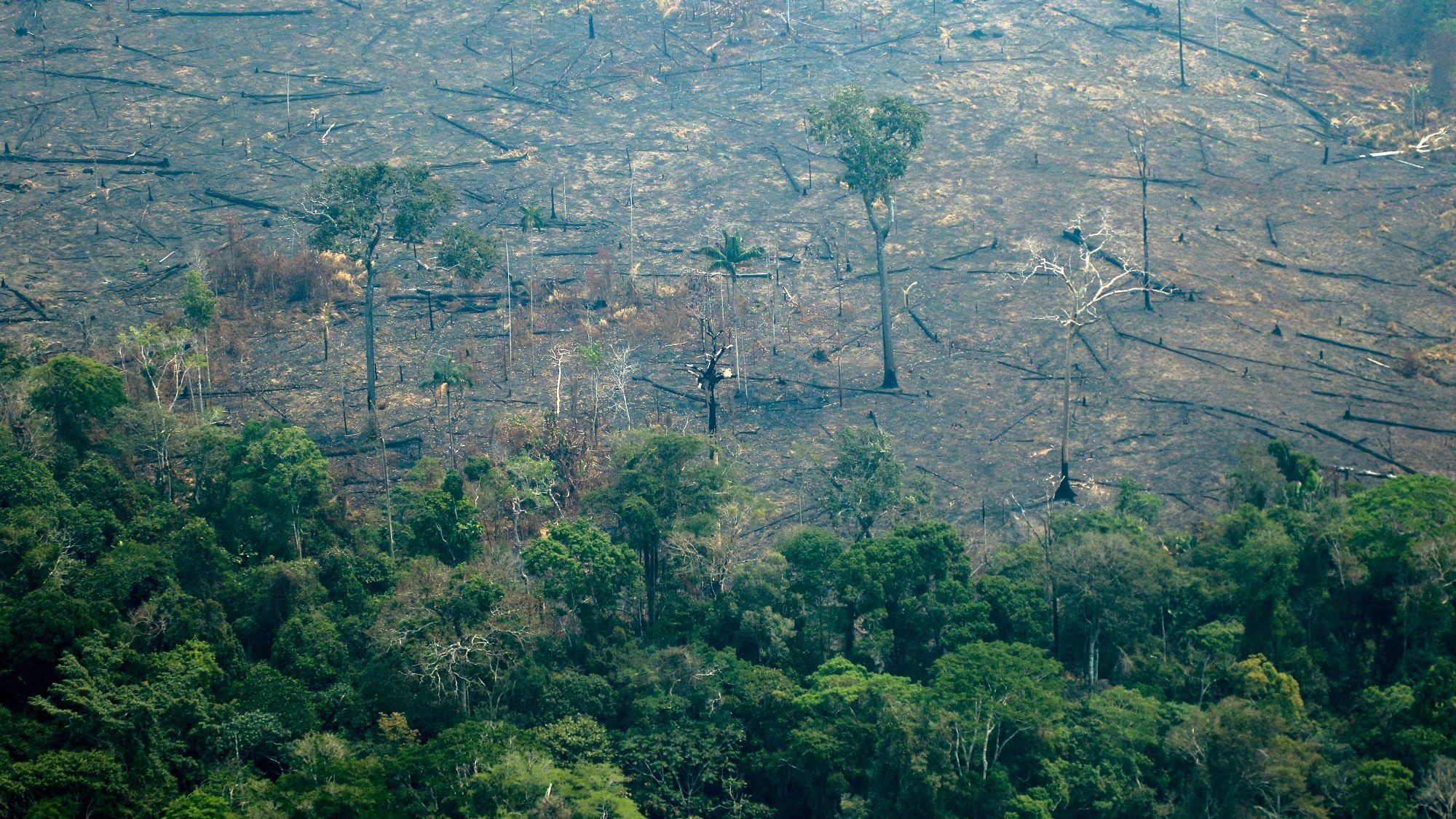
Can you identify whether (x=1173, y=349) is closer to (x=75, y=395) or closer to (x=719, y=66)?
(x=719, y=66)

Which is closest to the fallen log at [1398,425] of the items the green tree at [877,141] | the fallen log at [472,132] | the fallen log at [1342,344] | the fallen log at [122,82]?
the fallen log at [1342,344]

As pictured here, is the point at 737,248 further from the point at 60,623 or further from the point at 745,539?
the point at 60,623

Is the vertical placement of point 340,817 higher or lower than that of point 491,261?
lower

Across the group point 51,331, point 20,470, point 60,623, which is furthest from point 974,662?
point 51,331

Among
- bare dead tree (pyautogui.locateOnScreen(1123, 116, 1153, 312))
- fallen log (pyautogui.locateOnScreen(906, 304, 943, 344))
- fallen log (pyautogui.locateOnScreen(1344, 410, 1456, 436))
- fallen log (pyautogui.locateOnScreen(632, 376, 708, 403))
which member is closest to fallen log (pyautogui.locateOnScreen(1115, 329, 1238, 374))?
bare dead tree (pyautogui.locateOnScreen(1123, 116, 1153, 312))

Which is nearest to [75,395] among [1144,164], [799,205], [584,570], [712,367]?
[584,570]

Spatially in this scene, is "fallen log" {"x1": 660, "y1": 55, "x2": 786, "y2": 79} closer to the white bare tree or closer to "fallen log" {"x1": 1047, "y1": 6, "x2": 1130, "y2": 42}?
"fallen log" {"x1": 1047, "y1": 6, "x2": 1130, "y2": 42}
